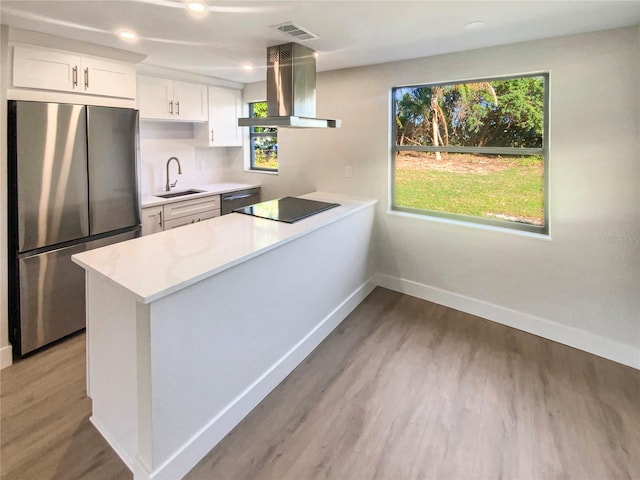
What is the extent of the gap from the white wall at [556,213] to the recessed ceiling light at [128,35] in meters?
1.80

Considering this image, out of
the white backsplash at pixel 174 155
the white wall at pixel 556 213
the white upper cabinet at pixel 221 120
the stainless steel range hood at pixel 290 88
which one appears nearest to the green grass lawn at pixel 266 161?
the white upper cabinet at pixel 221 120

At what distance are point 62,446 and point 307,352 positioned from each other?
1.43 m

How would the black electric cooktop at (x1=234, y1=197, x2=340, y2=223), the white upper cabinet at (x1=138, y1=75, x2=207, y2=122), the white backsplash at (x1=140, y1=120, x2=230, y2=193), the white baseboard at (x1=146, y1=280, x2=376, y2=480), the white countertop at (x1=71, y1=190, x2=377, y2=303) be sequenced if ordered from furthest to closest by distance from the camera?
the white backsplash at (x1=140, y1=120, x2=230, y2=193)
the white upper cabinet at (x1=138, y1=75, x2=207, y2=122)
the black electric cooktop at (x1=234, y1=197, x2=340, y2=223)
the white baseboard at (x1=146, y1=280, x2=376, y2=480)
the white countertop at (x1=71, y1=190, x2=377, y2=303)

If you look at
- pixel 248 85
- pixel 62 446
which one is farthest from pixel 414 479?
pixel 248 85

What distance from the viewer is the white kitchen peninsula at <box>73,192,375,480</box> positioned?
1.45 meters

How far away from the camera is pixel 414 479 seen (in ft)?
5.12

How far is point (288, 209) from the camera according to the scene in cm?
280

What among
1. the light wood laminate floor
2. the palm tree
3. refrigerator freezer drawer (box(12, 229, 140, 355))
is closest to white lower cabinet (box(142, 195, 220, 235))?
refrigerator freezer drawer (box(12, 229, 140, 355))

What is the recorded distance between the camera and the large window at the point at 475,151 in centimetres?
277

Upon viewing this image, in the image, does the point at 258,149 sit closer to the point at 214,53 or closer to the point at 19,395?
the point at 214,53

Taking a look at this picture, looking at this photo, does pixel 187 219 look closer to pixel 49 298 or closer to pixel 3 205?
pixel 49 298

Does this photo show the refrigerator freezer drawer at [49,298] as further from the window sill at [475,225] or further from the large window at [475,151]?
the large window at [475,151]

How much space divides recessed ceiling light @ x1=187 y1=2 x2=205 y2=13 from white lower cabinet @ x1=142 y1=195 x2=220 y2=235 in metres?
1.88

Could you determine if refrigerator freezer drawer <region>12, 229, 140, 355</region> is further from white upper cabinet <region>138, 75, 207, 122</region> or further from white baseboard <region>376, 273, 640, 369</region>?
white baseboard <region>376, 273, 640, 369</region>
